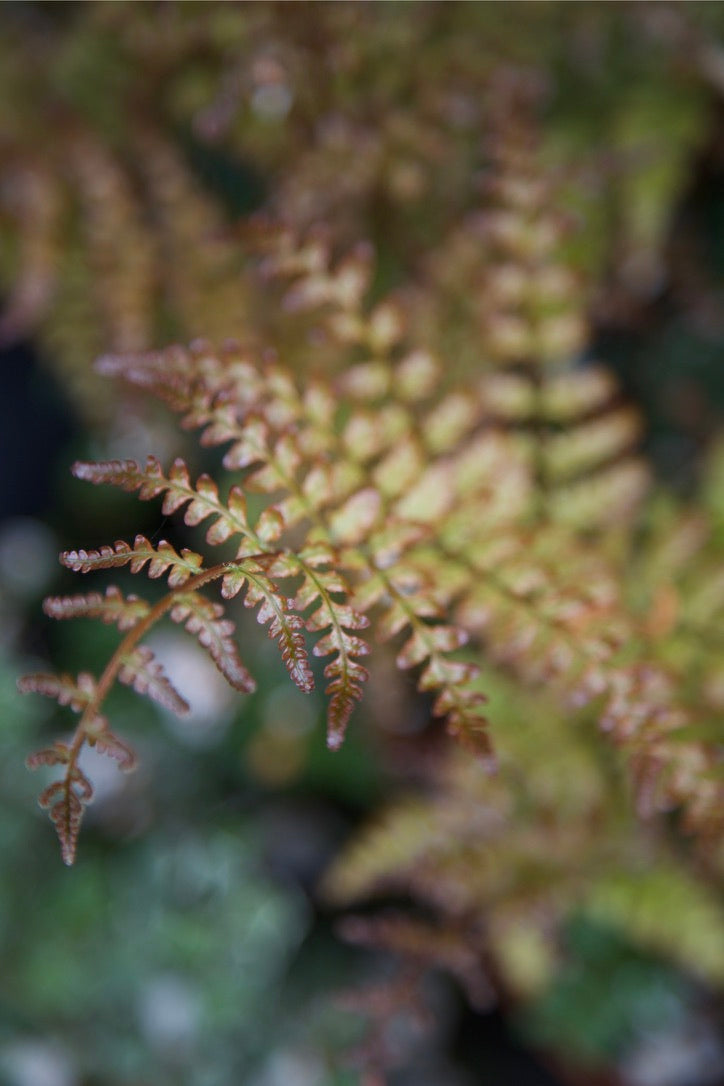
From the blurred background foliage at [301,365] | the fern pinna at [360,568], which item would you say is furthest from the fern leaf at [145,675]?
the blurred background foliage at [301,365]

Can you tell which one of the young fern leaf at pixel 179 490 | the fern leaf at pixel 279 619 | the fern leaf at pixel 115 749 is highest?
the young fern leaf at pixel 179 490

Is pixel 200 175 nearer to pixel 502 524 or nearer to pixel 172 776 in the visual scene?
pixel 502 524

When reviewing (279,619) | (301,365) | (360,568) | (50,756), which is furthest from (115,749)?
(301,365)

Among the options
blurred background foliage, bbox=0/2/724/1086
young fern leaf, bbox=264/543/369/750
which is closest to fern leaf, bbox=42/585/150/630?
young fern leaf, bbox=264/543/369/750

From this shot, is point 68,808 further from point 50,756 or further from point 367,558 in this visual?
point 367,558

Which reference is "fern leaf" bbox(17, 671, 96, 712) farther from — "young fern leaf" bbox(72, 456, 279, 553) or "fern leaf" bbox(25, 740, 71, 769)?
"young fern leaf" bbox(72, 456, 279, 553)

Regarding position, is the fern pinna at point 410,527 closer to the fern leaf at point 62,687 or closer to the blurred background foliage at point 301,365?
the fern leaf at point 62,687

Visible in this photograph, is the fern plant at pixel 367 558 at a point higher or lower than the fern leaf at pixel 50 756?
higher
